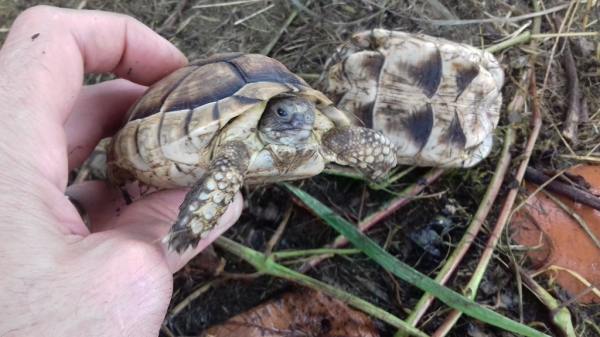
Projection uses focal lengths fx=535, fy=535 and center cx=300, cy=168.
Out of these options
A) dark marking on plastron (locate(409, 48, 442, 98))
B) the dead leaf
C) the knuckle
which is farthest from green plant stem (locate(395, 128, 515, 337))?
the knuckle

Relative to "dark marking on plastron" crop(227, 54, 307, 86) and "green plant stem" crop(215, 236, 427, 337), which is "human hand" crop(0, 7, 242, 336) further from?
"dark marking on plastron" crop(227, 54, 307, 86)

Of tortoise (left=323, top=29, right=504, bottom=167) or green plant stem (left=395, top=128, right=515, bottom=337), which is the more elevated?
tortoise (left=323, top=29, right=504, bottom=167)

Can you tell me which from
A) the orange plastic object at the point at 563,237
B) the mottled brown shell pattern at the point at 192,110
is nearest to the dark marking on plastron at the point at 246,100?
the mottled brown shell pattern at the point at 192,110

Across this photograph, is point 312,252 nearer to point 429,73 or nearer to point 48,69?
point 429,73

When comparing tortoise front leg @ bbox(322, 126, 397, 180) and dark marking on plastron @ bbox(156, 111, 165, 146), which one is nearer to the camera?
dark marking on plastron @ bbox(156, 111, 165, 146)

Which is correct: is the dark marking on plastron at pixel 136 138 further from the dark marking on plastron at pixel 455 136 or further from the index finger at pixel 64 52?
the dark marking on plastron at pixel 455 136

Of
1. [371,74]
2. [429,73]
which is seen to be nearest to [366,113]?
[371,74]
